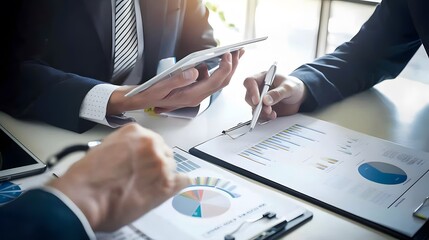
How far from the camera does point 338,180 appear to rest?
0.80 meters

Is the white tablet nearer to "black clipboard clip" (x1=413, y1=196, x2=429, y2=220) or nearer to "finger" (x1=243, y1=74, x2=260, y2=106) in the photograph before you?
"finger" (x1=243, y1=74, x2=260, y2=106)

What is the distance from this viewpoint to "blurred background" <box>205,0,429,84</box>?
10.3 feet

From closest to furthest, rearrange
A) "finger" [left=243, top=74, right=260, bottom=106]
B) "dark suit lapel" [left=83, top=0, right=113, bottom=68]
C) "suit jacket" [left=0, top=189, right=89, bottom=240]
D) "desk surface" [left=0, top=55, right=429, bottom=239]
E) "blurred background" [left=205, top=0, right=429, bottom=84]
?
1. "suit jacket" [left=0, top=189, right=89, bottom=240]
2. "desk surface" [left=0, top=55, right=429, bottom=239]
3. "finger" [left=243, top=74, right=260, bottom=106]
4. "dark suit lapel" [left=83, top=0, right=113, bottom=68]
5. "blurred background" [left=205, top=0, right=429, bottom=84]

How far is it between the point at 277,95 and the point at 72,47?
1.78 ft

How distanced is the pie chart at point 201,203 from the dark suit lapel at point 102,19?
1.96 ft

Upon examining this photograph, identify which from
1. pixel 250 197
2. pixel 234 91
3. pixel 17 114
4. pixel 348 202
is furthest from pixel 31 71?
pixel 348 202

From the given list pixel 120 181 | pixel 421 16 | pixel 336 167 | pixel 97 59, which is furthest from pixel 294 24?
pixel 120 181

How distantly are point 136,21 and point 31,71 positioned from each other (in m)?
0.32

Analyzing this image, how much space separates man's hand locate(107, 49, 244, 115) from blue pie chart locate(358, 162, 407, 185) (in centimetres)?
33

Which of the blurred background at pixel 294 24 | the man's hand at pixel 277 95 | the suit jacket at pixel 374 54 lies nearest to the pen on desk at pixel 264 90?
the man's hand at pixel 277 95

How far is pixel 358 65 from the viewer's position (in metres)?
1.29

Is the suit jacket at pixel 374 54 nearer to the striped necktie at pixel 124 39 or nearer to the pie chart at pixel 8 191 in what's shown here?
the striped necktie at pixel 124 39

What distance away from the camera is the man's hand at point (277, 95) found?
104 cm

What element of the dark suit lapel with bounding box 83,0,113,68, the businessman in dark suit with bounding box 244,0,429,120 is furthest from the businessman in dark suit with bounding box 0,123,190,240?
the dark suit lapel with bounding box 83,0,113,68
